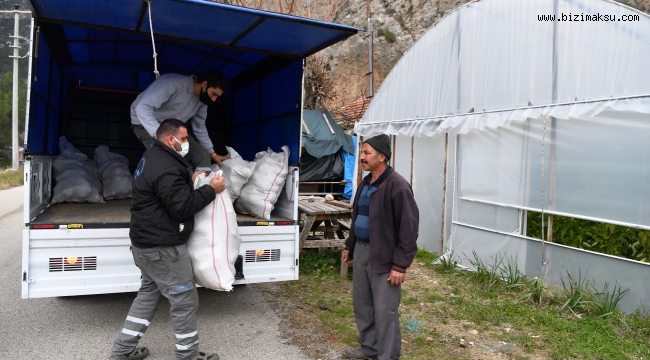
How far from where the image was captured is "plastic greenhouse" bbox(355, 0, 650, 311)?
5023mm

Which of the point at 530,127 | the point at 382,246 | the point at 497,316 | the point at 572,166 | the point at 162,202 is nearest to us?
the point at 162,202

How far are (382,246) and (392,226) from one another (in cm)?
17

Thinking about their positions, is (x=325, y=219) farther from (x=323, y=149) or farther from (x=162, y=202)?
(x=323, y=149)

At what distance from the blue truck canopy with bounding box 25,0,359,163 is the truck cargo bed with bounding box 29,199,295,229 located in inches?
27.7

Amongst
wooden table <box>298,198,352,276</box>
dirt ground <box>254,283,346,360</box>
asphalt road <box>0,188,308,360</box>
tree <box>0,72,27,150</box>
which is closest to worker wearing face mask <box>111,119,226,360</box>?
asphalt road <box>0,188,308,360</box>

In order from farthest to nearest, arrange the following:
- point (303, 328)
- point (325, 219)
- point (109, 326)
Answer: point (325, 219)
point (303, 328)
point (109, 326)

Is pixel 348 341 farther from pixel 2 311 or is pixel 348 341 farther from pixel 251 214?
pixel 2 311

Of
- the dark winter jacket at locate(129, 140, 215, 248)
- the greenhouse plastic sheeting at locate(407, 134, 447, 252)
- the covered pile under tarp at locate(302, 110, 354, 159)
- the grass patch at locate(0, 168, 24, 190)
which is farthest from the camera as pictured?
the grass patch at locate(0, 168, 24, 190)

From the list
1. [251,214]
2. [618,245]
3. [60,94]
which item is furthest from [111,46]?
[618,245]

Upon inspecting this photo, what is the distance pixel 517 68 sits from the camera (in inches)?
247

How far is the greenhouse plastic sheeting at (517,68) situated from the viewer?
16.6 ft

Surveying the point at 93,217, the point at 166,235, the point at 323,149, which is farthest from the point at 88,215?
the point at 323,149
